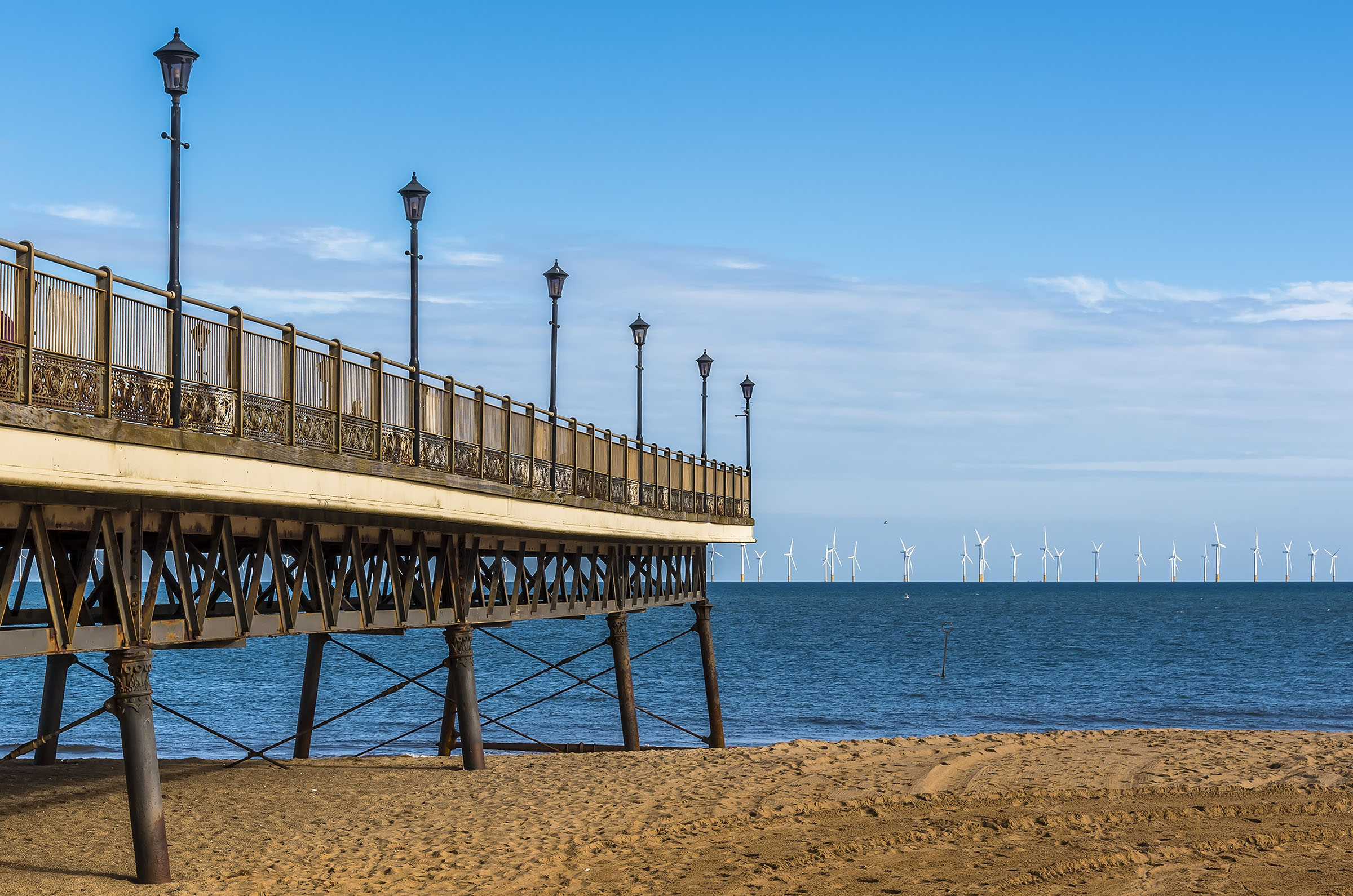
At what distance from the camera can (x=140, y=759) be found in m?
14.7

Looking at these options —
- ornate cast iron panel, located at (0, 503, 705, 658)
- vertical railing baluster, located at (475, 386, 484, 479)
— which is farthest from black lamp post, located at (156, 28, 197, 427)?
vertical railing baluster, located at (475, 386, 484, 479)

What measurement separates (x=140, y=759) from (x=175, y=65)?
23.5 ft

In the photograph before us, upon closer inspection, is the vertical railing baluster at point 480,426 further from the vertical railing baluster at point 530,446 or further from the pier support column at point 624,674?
the pier support column at point 624,674

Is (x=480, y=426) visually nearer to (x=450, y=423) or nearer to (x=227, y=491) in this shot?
(x=450, y=423)

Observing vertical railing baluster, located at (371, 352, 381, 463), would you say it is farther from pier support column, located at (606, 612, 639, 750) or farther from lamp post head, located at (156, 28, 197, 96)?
pier support column, located at (606, 612, 639, 750)

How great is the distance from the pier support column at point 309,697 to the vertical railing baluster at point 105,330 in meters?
15.5

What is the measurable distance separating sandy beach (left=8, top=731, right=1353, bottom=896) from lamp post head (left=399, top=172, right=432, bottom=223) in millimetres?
8447

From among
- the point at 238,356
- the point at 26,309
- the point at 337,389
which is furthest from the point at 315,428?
the point at 26,309

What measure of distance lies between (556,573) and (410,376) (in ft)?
31.0

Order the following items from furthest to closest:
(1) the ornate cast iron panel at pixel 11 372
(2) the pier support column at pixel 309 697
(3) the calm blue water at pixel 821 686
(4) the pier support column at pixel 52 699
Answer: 1. (3) the calm blue water at pixel 821 686
2. (2) the pier support column at pixel 309 697
3. (4) the pier support column at pixel 52 699
4. (1) the ornate cast iron panel at pixel 11 372

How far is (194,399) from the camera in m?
14.6

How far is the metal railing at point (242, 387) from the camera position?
40.5 ft

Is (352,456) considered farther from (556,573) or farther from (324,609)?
(556,573)

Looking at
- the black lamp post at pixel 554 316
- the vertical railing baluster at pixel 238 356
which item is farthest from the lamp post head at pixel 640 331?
the vertical railing baluster at pixel 238 356
